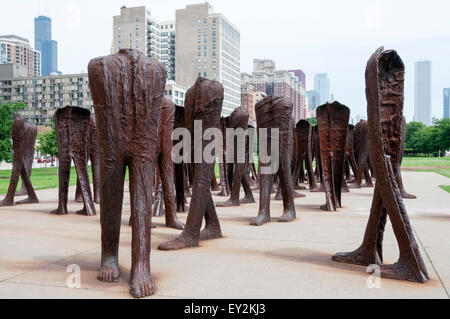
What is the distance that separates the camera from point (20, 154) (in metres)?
10.9

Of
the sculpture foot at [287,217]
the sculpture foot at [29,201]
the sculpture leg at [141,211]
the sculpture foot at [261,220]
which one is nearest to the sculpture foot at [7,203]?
the sculpture foot at [29,201]

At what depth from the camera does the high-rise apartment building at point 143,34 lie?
94562mm

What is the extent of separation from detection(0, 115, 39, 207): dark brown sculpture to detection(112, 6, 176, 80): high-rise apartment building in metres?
83.8

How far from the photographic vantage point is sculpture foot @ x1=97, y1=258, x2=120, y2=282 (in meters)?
4.20

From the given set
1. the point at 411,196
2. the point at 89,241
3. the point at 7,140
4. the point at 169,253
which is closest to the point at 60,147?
the point at 89,241

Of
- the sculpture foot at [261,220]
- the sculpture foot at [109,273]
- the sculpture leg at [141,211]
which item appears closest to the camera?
the sculpture leg at [141,211]

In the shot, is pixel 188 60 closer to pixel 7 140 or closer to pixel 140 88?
pixel 7 140

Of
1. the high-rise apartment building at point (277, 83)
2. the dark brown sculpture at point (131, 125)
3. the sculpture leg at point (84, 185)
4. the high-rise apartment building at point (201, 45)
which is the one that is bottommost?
the sculpture leg at point (84, 185)

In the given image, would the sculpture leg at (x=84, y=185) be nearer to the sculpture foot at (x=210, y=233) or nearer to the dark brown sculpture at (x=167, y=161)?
the dark brown sculpture at (x=167, y=161)

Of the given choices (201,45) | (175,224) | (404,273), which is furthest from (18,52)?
(404,273)

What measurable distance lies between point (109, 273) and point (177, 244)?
1.59m

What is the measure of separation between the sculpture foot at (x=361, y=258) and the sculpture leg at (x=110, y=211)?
2.57m

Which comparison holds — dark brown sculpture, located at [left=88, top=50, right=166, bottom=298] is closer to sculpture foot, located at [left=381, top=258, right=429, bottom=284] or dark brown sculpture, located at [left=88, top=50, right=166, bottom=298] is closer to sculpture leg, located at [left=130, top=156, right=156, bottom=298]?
sculpture leg, located at [left=130, top=156, right=156, bottom=298]

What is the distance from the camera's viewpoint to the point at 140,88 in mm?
4207
